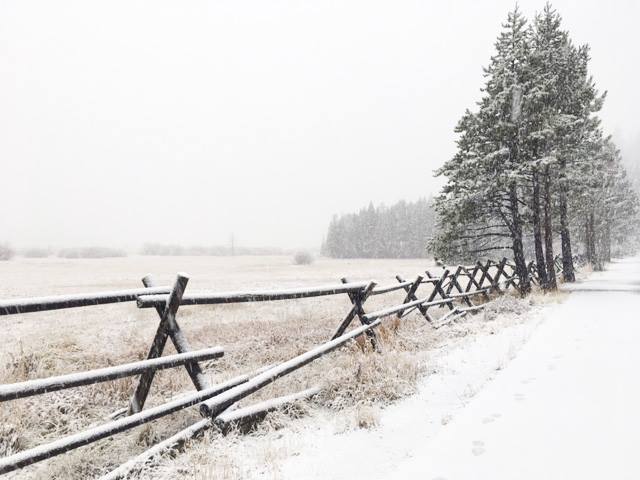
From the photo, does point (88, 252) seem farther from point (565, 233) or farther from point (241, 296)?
point (241, 296)

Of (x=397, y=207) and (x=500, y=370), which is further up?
(x=397, y=207)

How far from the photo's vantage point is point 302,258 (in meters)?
67.9

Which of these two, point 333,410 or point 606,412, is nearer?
point 606,412

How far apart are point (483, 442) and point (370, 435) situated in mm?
1058

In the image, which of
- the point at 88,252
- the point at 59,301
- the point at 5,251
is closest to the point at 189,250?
the point at 88,252

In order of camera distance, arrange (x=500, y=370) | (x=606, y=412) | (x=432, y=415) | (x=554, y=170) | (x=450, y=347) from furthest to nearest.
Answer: (x=554, y=170)
(x=450, y=347)
(x=500, y=370)
(x=432, y=415)
(x=606, y=412)

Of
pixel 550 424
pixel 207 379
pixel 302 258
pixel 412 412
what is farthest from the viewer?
pixel 302 258

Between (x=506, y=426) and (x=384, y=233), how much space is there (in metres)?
97.4

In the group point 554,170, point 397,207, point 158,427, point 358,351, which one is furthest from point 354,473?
point 397,207

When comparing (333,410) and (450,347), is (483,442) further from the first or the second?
(450,347)

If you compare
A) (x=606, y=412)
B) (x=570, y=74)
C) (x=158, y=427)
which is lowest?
(x=158, y=427)

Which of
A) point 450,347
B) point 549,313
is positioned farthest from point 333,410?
point 549,313

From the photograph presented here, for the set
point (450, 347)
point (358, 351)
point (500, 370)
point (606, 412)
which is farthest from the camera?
point (450, 347)

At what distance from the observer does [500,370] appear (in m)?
5.39
